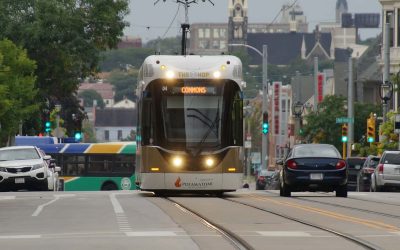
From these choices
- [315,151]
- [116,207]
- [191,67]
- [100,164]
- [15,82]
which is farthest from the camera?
[15,82]

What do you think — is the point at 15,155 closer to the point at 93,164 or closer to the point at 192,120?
the point at 192,120

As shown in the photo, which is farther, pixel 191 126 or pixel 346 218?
pixel 191 126

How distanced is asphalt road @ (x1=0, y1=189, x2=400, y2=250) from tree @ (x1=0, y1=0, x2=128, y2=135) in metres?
41.5

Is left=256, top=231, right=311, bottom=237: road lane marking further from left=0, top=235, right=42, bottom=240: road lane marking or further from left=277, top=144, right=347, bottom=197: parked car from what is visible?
left=277, top=144, right=347, bottom=197: parked car

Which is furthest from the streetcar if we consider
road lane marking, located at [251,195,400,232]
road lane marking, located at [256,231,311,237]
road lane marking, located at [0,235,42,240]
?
road lane marking, located at [0,235,42,240]

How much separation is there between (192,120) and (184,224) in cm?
1281

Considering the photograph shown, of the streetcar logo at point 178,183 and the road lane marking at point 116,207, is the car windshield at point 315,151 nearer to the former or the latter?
the streetcar logo at point 178,183

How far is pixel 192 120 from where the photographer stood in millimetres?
35250

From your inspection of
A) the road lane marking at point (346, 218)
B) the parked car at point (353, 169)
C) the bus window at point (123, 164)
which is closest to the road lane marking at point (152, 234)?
the road lane marking at point (346, 218)

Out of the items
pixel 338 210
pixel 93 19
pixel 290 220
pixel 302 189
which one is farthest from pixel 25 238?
pixel 93 19

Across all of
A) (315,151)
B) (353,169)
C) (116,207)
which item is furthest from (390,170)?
(116,207)

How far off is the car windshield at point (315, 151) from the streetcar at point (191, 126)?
255 cm

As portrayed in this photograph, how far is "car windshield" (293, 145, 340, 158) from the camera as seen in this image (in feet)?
123

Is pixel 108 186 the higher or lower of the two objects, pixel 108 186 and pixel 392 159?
the lower
